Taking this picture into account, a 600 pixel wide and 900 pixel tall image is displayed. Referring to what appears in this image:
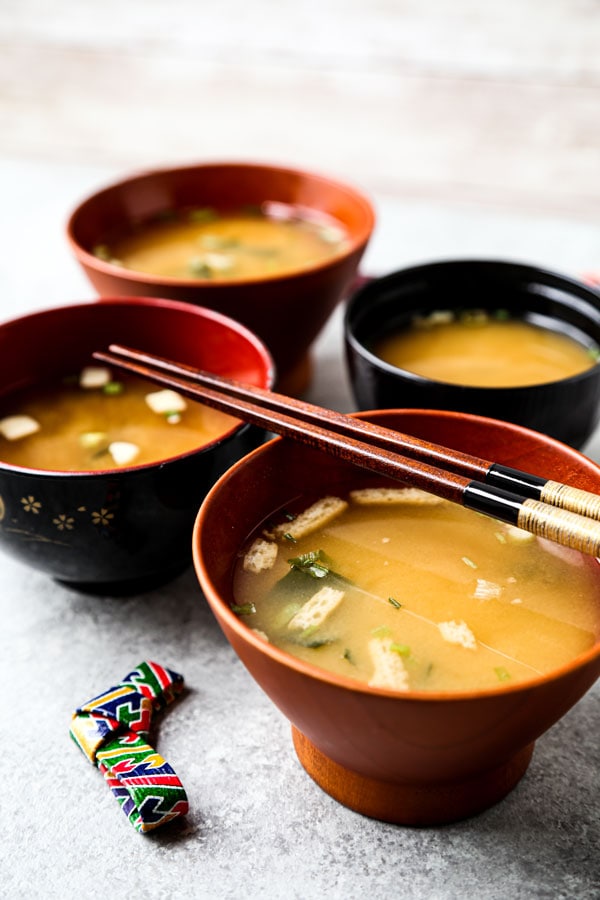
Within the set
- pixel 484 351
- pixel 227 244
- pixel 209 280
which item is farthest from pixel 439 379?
pixel 227 244

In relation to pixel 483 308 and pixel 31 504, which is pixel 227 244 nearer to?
pixel 483 308

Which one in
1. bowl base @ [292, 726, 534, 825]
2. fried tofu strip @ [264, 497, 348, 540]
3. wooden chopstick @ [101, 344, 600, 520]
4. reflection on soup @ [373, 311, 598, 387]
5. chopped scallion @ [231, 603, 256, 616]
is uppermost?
wooden chopstick @ [101, 344, 600, 520]

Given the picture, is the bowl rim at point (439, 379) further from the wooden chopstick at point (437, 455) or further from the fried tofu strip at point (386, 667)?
the fried tofu strip at point (386, 667)

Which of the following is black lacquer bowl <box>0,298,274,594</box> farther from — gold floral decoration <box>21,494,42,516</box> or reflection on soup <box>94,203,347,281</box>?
reflection on soup <box>94,203,347,281</box>

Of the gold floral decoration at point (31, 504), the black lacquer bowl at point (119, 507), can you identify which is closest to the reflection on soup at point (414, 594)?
the black lacquer bowl at point (119, 507)

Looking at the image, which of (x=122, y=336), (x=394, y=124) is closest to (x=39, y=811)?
(x=122, y=336)

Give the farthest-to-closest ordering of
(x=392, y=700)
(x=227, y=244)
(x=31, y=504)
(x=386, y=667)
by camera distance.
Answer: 1. (x=227, y=244)
2. (x=31, y=504)
3. (x=386, y=667)
4. (x=392, y=700)

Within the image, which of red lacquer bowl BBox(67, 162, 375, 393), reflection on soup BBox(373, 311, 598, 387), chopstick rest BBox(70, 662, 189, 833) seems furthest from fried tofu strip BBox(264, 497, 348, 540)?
red lacquer bowl BBox(67, 162, 375, 393)

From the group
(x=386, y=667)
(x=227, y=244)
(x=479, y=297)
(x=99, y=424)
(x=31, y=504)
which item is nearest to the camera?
(x=386, y=667)
